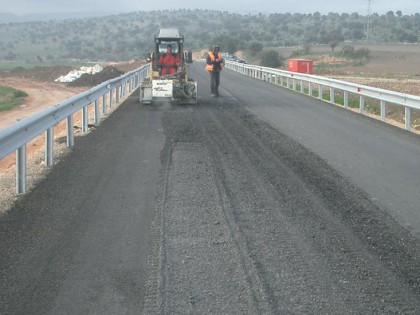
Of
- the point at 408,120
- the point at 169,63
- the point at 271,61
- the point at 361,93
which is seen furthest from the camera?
the point at 271,61

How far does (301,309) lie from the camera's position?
4809 millimetres

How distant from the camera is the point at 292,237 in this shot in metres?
6.52

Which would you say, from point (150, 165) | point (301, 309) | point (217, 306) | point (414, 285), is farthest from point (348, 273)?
point (150, 165)

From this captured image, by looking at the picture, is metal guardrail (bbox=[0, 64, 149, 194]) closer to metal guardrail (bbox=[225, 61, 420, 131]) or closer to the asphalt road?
the asphalt road

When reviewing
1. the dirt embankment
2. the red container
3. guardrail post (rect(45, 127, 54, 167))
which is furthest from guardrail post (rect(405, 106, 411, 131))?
the red container

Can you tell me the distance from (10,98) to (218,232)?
32408 mm

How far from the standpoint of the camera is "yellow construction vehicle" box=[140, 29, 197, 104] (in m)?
20.0

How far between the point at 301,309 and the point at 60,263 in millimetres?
2288

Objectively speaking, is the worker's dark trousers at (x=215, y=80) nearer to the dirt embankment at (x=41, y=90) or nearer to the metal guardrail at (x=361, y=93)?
the metal guardrail at (x=361, y=93)

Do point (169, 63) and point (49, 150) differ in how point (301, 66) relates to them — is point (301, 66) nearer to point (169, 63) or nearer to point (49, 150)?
point (169, 63)

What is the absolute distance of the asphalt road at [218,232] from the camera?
16.6ft

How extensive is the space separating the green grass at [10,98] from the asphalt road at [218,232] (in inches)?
886

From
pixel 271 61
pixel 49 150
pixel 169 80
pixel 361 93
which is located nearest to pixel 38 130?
pixel 49 150

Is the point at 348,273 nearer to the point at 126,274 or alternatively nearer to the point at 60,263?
the point at 126,274
